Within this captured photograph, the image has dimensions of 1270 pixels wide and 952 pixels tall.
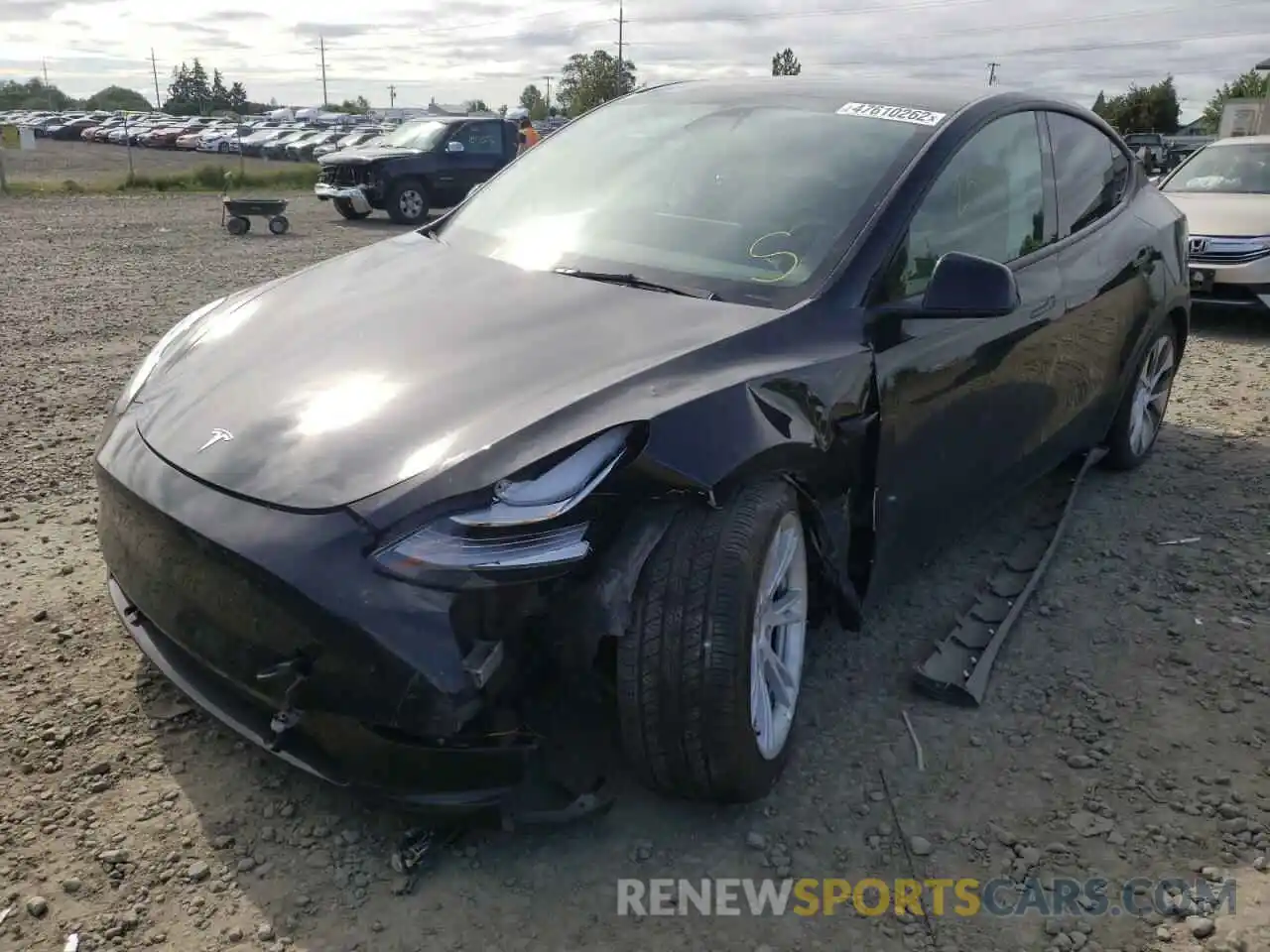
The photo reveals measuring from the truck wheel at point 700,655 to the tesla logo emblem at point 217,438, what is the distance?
98cm

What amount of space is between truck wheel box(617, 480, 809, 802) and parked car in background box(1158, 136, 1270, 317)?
6.52m

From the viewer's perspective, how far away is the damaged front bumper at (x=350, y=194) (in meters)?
16.7

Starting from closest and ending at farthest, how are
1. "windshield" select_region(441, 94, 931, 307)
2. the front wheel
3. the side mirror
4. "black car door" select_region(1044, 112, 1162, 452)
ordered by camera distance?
the side mirror
"windshield" select_region(441, 94, 931, 307)
"black car door" select_region(1044, 112, 1162, 452)
the front wheel

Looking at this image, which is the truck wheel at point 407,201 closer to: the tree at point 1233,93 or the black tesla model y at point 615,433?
the black tesla model y at point 615,433

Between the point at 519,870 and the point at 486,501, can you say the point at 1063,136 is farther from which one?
the point at 519,870

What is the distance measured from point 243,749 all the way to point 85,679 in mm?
613

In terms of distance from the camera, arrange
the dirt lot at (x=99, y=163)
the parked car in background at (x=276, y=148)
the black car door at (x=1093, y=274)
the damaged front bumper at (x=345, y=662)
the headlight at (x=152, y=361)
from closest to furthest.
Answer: the damaged front bumper at (x=345, y=662), the headlight at (x=152, y=361), the black car door at (x=1093, y=274), the dirt lot at (x=99, y=163), the parked car in background at (x=276, y=148)

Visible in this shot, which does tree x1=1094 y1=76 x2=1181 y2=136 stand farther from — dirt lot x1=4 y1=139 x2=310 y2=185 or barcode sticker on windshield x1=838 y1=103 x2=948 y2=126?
barcode sticker on windshield x1=838 y1=103 x2=948 y2=126

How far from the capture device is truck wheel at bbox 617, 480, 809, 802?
222cm

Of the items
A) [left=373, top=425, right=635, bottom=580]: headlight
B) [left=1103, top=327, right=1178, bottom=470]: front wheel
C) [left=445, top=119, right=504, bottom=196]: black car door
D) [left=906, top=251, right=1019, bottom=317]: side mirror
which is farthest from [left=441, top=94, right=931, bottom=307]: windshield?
[left=445, top=119, right=504, bottom=196]: black car door

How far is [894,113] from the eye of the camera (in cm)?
339

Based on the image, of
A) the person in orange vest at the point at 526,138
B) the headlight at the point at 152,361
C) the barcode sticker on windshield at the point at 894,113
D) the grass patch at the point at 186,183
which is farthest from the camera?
the grass patch at the point at 186,183

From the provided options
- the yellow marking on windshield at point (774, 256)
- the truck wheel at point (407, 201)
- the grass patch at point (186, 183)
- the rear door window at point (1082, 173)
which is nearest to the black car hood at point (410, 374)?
the yellow marking on windshield at point (774, 256)

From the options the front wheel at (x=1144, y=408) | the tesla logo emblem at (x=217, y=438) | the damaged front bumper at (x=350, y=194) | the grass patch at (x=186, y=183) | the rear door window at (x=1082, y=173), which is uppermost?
the rear door window at (x=1082, y=173)
